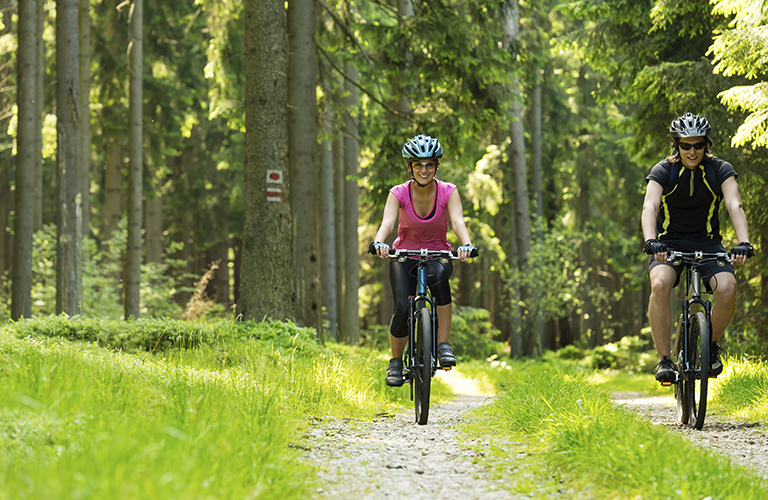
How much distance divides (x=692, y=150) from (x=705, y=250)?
2.58 ft

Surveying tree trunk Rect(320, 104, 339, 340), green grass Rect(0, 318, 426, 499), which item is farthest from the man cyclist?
tree trunk Rect(320, 104, 339, 340)

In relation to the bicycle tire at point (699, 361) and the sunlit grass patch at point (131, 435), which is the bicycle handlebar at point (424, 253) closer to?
the sunlit grass patch at point (131, 435)

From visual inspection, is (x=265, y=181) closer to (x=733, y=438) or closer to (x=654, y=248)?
(x=654, y=248)

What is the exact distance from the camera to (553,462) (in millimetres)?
3945

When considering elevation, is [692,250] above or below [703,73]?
below

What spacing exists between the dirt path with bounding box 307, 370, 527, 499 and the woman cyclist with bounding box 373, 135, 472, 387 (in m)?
0.89

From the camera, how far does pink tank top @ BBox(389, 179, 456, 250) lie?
20.5ft

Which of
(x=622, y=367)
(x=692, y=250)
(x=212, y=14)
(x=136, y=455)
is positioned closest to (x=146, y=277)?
(x=212, y=14)

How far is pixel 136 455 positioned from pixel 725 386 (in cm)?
620

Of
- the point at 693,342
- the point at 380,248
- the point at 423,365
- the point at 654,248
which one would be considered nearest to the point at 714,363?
the point at 693,342

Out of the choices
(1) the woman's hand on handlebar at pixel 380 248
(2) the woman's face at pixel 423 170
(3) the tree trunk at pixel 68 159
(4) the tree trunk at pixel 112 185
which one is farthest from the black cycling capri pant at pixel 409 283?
(4) the tree trunk at pixel 112 185

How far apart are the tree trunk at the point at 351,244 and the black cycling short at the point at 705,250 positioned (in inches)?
423

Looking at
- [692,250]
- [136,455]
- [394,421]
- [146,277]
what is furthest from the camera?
[146,277]

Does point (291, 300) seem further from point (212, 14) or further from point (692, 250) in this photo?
point (212, 14)
